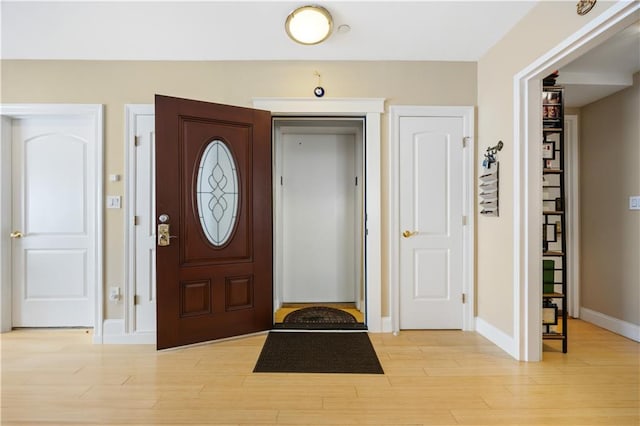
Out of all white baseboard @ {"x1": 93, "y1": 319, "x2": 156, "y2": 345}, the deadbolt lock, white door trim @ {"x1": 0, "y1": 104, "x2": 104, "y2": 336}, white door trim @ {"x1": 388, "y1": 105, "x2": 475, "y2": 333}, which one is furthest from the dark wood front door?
white door trim @ {"x1": 388, "y1": 105, "x2": 475, "y2": 333}

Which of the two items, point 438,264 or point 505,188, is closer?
point 505,188

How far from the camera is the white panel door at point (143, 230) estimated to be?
2.94 meters

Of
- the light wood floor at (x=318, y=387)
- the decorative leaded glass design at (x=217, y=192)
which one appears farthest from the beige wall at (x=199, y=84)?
the light wood floor at (x=318, y=387)

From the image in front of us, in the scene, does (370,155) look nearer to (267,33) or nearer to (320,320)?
(267,33)

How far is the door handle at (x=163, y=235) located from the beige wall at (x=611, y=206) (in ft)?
13.6

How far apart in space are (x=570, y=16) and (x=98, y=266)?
4.00m

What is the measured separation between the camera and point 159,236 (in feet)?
8.71

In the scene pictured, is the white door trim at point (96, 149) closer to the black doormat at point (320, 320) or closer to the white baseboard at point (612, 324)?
the black doormat at point (320, 320)

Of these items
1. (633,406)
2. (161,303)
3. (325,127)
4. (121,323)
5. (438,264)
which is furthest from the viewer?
(325,127)

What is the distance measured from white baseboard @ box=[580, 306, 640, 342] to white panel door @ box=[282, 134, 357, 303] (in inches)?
98.3

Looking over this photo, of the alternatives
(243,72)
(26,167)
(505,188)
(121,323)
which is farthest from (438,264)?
(26,167)

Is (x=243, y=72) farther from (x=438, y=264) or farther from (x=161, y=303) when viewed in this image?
(x=438, y=264)

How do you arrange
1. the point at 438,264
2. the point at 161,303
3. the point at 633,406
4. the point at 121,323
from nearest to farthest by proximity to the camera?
the point at 633,406, the point at 161,303, the point at 121,323, the point at 438,264

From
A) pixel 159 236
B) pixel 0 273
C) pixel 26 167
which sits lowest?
pixel 0 273
